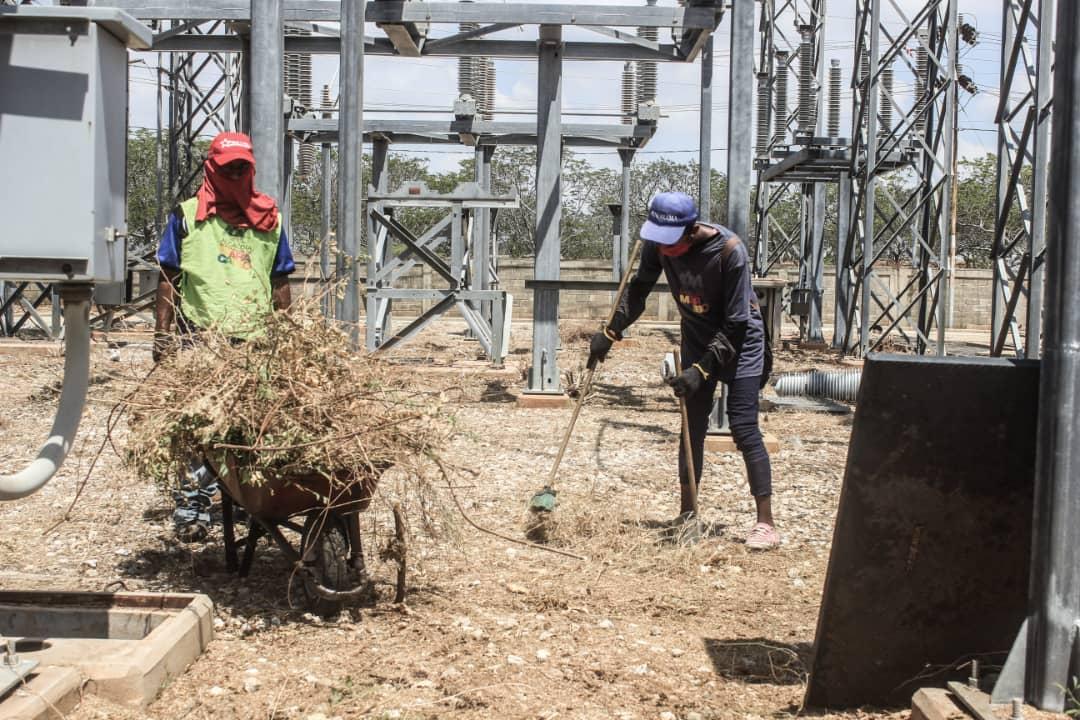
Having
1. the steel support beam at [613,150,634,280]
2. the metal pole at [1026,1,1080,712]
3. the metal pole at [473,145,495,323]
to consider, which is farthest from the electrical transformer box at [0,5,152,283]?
→ the steel support beam at [613,150,634,280]

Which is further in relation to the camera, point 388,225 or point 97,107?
point 388,225

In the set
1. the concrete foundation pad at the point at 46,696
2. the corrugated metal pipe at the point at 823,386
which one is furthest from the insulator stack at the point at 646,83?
the concrete foundation pad at the point at 46,696

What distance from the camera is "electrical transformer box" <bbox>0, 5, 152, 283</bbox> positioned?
3422mm

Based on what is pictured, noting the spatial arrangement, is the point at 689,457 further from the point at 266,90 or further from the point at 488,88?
the point at 488,88

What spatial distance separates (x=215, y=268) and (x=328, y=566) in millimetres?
1593

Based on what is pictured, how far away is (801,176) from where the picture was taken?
21.4 metres

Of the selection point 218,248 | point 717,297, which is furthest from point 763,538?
point 218,248

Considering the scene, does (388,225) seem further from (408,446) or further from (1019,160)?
(408,446)

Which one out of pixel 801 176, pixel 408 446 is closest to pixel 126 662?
pixel 408 446

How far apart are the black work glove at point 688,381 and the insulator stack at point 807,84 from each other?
15905mm

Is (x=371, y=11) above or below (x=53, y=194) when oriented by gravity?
above

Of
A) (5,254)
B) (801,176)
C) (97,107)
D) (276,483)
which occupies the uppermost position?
(801,176)

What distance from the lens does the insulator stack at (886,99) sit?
18348 millimetres

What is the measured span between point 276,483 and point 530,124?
14483 mm
